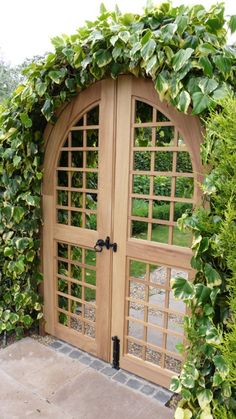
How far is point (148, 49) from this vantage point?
5.53ft

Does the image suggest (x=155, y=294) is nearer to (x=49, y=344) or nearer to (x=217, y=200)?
(x=49, y=344)

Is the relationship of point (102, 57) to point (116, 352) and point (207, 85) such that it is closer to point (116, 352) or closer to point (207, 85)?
point (207, 85)

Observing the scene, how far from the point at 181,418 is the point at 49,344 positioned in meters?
1.36

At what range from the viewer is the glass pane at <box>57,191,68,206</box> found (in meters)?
2.63

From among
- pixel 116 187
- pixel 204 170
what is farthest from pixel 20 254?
pixel 204 170

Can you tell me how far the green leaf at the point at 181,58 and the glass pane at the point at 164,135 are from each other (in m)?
0.48

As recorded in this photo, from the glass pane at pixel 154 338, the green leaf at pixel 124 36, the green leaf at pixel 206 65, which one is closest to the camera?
the green leaf at pixel 206 65

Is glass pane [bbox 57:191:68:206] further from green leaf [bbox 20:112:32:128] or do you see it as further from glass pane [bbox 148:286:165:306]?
glass pane [bbox 148:286:165:306]

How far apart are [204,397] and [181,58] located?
1725 millimetres

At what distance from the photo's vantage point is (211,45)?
1.59 metres

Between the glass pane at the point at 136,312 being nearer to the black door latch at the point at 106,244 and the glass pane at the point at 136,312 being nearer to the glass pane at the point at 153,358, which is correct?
the glass pane at the point at 153,358

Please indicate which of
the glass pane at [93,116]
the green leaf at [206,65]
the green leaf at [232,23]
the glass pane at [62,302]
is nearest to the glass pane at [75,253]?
the glass pane at [62,302]

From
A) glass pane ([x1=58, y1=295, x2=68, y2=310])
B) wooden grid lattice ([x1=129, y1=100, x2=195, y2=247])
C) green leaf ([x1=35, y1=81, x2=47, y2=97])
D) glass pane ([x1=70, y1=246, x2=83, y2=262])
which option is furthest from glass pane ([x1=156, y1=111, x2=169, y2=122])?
glass pane ([x1=58, y1=295, x2=68, y2=310])

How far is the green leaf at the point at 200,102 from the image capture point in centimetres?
158
